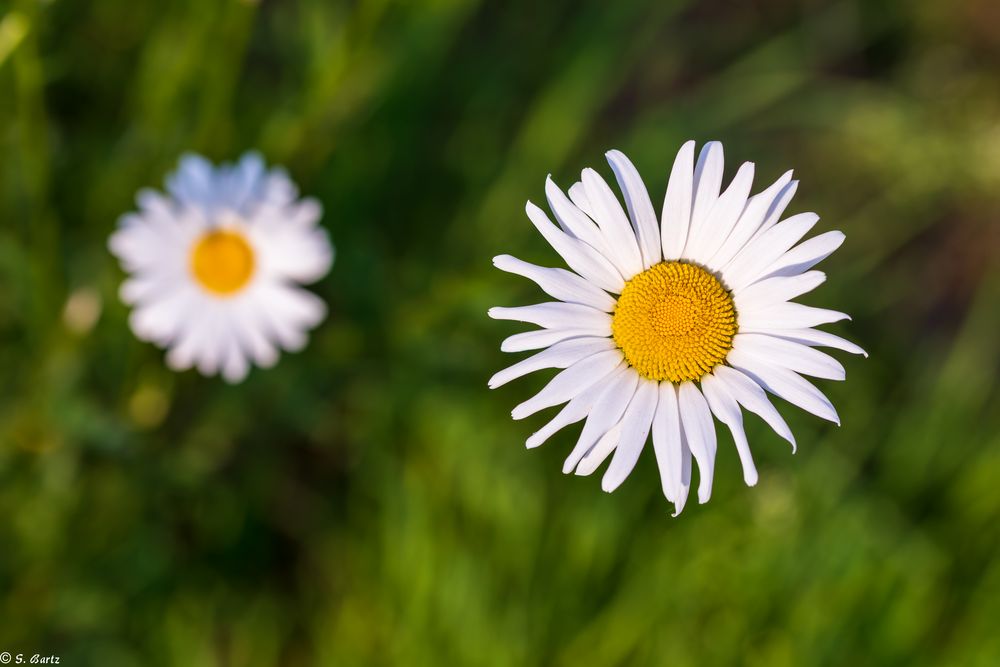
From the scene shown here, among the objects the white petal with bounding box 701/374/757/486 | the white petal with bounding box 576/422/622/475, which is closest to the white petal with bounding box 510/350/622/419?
the white petal with bounding box 576/422/622/475

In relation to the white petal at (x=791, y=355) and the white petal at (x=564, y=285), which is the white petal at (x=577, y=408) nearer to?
the white petal at (x=564, y=285)

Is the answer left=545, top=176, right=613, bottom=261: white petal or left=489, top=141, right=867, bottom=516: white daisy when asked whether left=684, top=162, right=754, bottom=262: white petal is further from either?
left=545, top=176, right=613, bottom=261: white petal

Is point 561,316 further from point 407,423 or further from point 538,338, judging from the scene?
point 407,423

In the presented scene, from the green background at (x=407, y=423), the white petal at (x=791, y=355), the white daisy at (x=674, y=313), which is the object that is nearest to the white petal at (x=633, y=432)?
the white daisy at (x=674, y=313)

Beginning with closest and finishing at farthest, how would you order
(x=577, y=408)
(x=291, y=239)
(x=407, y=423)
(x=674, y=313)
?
(x=577, y=408) → (x=674, y=313) → (x=291, y=239) → (x=407, y=423)

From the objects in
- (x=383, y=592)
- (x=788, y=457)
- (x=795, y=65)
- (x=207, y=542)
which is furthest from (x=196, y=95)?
(x=795, y=65)

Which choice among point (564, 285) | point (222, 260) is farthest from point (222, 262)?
point (564, 285)
